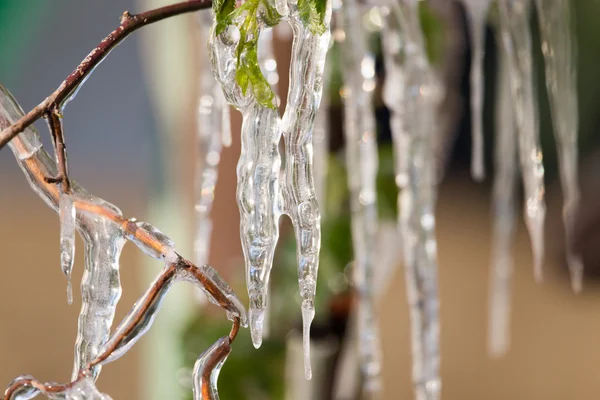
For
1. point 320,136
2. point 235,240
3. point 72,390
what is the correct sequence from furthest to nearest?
point 235,240, point 320,136, point 72,390

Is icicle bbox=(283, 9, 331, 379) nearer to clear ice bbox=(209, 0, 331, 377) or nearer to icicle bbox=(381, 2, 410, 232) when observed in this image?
clear ice bbox=(209, 0, 331, 377)

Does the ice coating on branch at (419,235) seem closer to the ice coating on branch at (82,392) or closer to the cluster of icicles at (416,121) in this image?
the cluster of icicles at (416,121)

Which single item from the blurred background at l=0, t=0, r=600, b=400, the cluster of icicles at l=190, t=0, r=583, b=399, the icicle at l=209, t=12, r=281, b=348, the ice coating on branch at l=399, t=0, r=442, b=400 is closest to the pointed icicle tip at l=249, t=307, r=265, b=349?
the icicle at l=209, t=12, r=281, b=348

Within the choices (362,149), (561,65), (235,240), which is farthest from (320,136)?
(235,240)

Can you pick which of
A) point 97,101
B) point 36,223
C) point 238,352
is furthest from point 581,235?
point 36,223

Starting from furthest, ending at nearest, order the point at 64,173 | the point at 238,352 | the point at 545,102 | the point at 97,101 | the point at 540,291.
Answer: the point at 97,101 < the point at 540,291 < the point at 545,102 < the point at 238,352 < the point at 64,173

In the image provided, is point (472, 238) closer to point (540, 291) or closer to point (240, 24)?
point (540, 291)

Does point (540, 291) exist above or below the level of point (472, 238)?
below

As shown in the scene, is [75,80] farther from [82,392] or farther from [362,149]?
[362,149]
